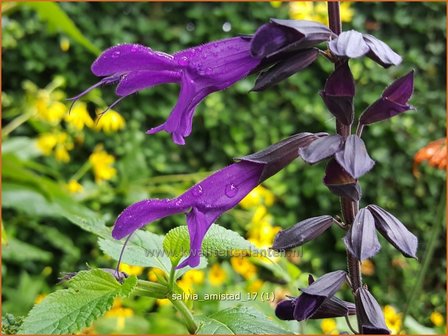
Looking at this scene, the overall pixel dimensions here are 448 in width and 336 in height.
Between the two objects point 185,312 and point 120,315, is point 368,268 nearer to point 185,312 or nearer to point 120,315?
point 120,315

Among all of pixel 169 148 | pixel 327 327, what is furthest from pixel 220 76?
pixel 169 148

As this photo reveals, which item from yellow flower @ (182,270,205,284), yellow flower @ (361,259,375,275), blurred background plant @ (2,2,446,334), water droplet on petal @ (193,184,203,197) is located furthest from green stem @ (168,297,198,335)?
yellow flower @ (361,259,375,275)

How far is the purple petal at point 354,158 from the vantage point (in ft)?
1.80

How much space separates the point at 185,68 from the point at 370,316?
0.30 m

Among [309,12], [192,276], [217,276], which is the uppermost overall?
[309,12]

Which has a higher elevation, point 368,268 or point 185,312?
point 185,312

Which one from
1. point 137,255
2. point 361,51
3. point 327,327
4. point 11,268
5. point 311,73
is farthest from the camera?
point 311,73

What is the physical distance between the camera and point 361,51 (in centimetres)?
54

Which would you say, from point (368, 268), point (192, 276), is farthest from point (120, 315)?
point (368, 268)

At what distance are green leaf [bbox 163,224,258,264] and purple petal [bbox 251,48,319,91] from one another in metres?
0.19

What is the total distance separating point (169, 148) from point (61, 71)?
0.55 m

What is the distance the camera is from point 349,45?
0.55 m

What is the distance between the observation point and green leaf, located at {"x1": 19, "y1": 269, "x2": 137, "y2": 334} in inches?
22.3

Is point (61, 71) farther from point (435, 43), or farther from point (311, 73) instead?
point (435, 43)
